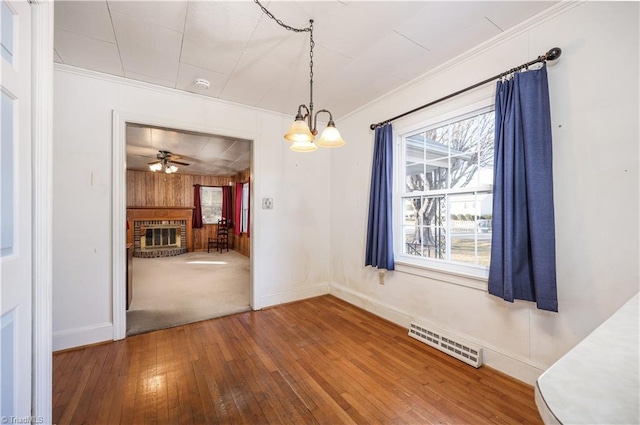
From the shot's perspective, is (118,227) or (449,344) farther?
(118,227)

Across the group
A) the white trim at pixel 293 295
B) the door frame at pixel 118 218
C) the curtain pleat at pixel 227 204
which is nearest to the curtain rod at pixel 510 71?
the white trim at pixel 293 295

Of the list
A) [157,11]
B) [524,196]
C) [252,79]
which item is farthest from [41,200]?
[524,196]

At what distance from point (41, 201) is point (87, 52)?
1.83 meters

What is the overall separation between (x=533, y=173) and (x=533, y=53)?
0.90 meters

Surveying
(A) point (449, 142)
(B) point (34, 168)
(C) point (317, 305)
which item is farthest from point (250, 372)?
(A) point (449, 142)

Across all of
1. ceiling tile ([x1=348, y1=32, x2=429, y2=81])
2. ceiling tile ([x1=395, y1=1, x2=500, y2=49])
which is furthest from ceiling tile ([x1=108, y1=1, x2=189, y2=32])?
ceiling tile ([x1=395, y1=1, x2=500, y2=49])

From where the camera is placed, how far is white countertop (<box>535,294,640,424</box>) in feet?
1.35

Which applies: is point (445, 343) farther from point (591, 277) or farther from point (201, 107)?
point (201, 107)

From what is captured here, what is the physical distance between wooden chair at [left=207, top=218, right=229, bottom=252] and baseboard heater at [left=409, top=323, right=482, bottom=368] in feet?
24.1

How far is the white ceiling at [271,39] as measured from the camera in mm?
1739

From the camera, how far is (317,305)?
137 inches

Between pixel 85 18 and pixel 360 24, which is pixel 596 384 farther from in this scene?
pixel 85 18

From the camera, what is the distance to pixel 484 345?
82.8 inches

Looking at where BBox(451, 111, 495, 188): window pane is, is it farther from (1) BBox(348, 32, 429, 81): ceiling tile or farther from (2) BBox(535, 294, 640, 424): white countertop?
(2) BBox(535, 294, 640, 424): white countertop
